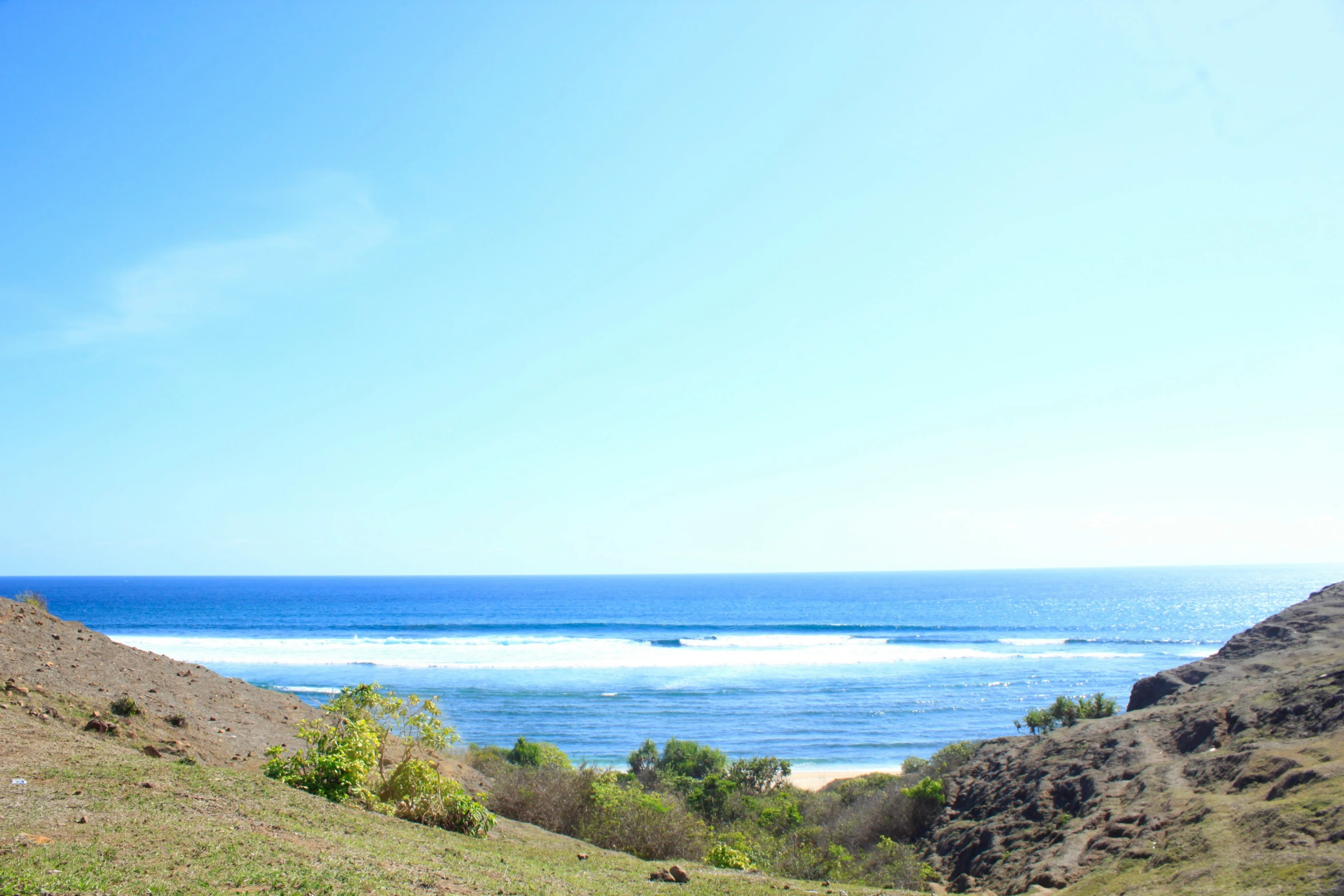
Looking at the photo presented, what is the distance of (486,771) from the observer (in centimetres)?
1579

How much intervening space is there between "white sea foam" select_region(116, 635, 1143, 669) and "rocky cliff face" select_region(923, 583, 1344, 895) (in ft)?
126

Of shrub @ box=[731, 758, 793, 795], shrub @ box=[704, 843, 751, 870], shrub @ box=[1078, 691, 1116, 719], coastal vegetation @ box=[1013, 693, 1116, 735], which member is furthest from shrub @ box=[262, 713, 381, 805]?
shrub @ box=[1078, 691, 1116, 719]

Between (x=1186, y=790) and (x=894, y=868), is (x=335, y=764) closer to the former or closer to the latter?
(x=894, y=868)

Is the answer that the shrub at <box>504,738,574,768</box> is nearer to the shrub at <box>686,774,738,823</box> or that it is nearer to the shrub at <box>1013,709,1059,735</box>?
the shrub at <box>686,774,738,823</box>

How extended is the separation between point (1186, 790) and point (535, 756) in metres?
15.5

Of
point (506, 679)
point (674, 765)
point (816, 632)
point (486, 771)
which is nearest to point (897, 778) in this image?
point (674, 765)

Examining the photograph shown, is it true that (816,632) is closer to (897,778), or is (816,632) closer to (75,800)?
(897,778)

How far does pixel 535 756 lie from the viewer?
20125 mm

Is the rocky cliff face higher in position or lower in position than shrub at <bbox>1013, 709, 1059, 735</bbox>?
higher

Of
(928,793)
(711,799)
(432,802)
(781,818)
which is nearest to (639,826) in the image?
(432,802)

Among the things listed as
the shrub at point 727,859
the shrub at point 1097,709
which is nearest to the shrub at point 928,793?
the shrub at point 727,859

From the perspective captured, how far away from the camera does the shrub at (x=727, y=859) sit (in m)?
10.9

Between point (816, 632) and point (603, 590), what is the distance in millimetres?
98408

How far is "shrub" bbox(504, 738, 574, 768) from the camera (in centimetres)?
1970
